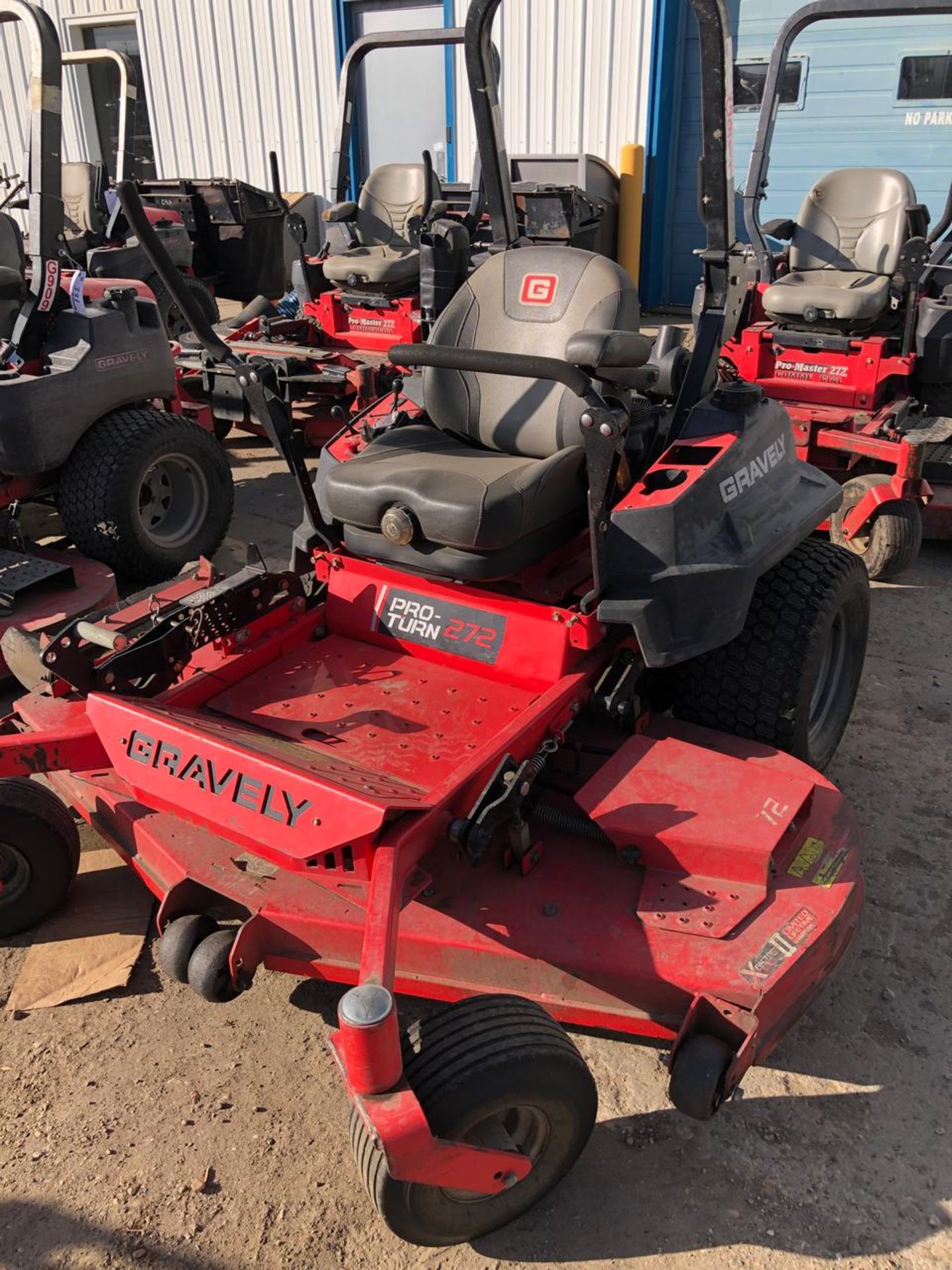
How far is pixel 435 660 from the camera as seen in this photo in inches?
111

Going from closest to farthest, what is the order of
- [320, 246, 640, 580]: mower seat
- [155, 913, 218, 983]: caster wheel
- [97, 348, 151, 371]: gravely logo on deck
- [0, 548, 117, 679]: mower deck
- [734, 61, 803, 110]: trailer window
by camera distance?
[155, 913, 218, 983]: caster wheel
[320, 246, 640, 580]: mower seat
[0, 548, 117, 679]: mower deck
[97, 348, 151, 371]: gravely logo on deck
[734, 61, 803, 110]: trailer window

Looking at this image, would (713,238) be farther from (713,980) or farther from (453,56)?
(453,56)

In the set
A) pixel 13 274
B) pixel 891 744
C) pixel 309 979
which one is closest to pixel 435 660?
pixel 309 979

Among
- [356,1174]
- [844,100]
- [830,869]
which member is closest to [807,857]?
[830,869]

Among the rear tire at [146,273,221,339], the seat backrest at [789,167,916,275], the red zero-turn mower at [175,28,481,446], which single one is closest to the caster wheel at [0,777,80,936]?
the red zero-turn mower at [175,28,481,446]

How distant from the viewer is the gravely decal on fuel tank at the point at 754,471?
2.66 m

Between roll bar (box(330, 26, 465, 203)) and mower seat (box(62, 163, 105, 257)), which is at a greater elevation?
roll bar (box(330, 26, 465, 203))

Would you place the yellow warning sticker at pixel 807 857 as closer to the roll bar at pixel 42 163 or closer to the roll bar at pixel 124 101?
the roll bar at pixel 42 163

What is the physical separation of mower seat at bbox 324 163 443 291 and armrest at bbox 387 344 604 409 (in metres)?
4.38

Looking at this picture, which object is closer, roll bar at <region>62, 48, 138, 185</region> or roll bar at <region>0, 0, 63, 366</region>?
roll bar at <region>0, 0, 63, 366</region>

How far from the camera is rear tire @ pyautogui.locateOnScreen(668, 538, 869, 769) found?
270 centimetres

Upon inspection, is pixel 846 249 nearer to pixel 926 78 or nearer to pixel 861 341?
pixel 861 341

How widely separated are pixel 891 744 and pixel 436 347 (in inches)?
77.0

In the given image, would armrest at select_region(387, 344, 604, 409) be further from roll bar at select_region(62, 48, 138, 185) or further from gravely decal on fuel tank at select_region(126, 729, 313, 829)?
roll bar at select_region(62, 48, 138, 185)
